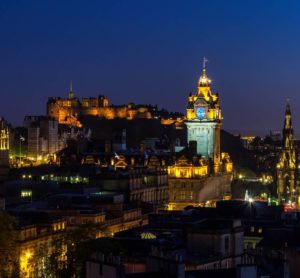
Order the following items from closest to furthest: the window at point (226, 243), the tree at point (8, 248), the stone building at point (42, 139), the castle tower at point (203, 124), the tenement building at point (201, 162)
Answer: the window at point (226, 243) < the tree at point (8, 248) < the tenement building at point (201, 162) < the castle tower at point (203, 124) < the stone building at point (42, 139)

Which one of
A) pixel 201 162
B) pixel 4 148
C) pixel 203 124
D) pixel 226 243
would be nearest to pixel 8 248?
pixel 226 243

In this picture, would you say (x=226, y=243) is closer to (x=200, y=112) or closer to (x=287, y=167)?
(x=200, y=112)

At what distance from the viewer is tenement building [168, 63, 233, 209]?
461ft

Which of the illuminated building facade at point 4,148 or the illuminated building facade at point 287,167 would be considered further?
the illuminated building facade at point 287,167

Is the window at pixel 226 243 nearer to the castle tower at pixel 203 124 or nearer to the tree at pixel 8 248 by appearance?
the tree at pixel 8 248

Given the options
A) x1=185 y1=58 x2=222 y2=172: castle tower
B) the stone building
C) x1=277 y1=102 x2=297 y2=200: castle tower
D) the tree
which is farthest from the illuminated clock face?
the tree

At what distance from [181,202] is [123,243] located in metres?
72.7

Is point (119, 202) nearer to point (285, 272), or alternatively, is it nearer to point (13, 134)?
point (285, 272)

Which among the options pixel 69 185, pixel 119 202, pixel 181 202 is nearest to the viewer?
pixel 119 202

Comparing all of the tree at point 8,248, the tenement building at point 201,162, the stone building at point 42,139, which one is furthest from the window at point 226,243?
the stone building at point 42,139

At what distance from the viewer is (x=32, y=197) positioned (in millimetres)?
111562

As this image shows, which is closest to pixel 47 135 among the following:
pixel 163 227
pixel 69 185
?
pixel 69 185

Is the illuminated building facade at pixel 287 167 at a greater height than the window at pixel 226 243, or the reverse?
the illuminated building facade at pixel 287 167

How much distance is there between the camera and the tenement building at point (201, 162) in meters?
140
